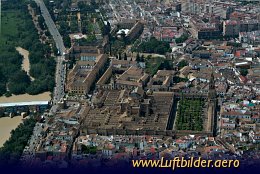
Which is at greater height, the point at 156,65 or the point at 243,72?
the point at 156,65

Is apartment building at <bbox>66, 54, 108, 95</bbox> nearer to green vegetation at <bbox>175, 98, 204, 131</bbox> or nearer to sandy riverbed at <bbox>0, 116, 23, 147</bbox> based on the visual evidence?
sandy riverbed at <bbox>0, 116, 23, 147</bbox>

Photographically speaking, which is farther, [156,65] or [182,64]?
[182,64]

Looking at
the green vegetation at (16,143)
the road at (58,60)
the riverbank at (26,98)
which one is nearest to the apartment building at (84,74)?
the road at (58,60)

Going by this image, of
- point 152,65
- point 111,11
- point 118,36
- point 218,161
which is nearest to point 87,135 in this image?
point 218,161

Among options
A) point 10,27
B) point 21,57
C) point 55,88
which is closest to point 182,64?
point 55,88

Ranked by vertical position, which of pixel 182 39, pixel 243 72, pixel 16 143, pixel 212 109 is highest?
pixel 182 39

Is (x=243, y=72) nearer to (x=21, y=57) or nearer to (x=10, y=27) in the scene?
(x=21, y=57)

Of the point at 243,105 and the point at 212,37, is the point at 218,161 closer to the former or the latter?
the point at 243,105
